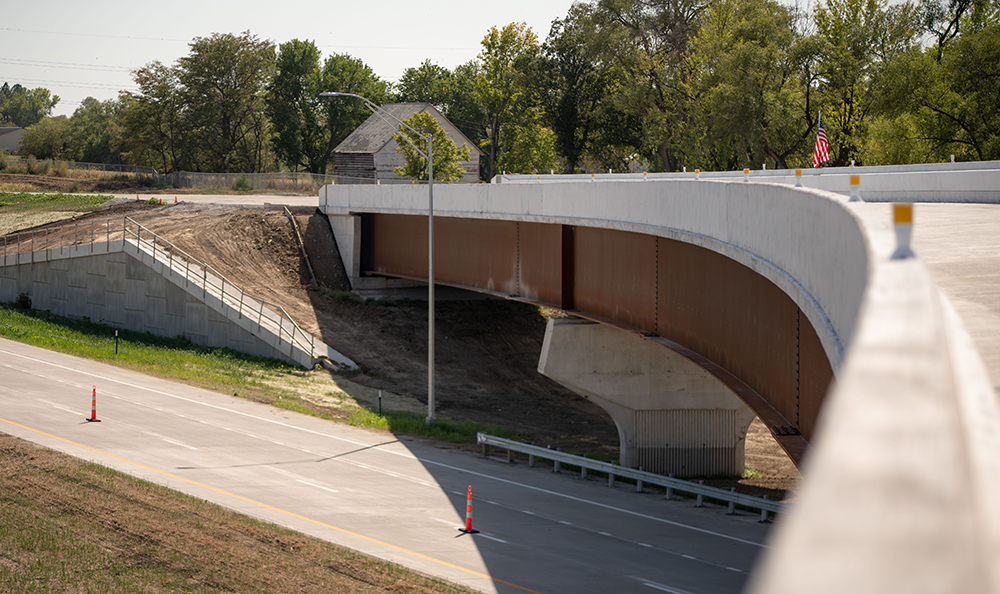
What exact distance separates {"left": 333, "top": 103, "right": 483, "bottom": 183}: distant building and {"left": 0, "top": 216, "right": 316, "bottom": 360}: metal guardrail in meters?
31.5

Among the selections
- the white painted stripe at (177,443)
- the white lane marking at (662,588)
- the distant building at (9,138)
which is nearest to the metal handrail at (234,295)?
the white painted stripe at (177,443)

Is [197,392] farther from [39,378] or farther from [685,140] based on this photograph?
[685,140]

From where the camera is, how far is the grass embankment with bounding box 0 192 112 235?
5350 cm

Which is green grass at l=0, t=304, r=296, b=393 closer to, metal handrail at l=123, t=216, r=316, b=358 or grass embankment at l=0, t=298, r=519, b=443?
grass embankment at l=0, t=298, r=519, b=443

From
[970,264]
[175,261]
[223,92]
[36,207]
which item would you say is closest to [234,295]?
[175,261]

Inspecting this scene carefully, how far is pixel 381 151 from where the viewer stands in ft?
255

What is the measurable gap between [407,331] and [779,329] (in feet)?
98.4

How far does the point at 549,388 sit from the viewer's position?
133 feet

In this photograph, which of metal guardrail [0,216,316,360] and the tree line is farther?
the tree line

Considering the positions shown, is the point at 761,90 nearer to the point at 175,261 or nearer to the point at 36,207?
the point at 175,261

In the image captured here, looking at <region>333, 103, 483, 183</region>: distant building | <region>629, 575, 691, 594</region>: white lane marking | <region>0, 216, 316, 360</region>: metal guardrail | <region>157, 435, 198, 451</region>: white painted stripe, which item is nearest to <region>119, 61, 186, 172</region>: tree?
<region>333, 103, 483, 183</region>: distant building

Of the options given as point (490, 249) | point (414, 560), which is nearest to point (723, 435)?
point (490, 249)

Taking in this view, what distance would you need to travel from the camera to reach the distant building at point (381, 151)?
77.6 meters

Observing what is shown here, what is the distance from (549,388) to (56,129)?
3424 inches
